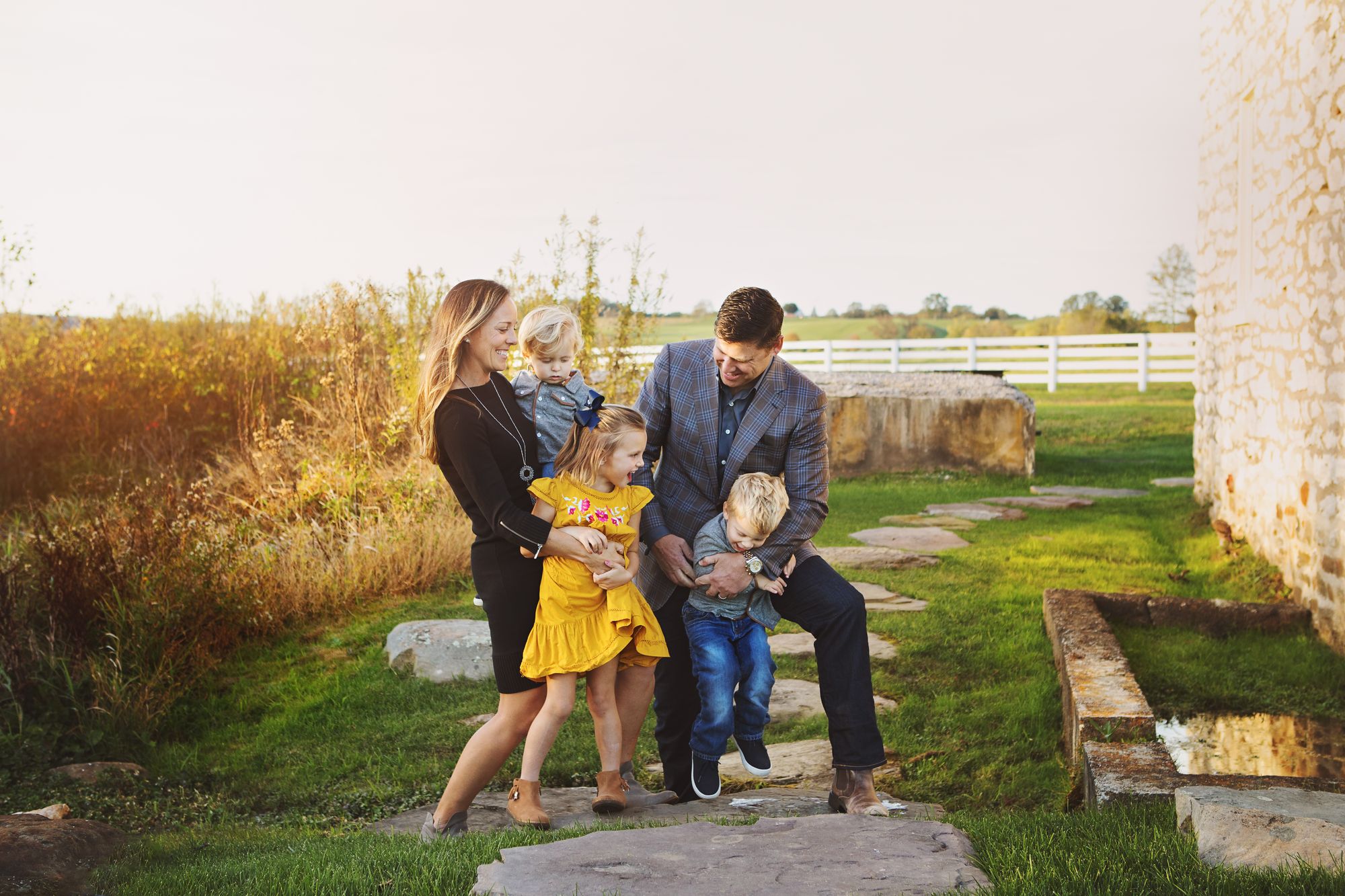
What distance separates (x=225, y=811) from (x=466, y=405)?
1999mm

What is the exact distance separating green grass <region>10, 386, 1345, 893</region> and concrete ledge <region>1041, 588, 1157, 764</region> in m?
0.14

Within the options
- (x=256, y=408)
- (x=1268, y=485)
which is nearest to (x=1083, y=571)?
(x=1268, y=485)

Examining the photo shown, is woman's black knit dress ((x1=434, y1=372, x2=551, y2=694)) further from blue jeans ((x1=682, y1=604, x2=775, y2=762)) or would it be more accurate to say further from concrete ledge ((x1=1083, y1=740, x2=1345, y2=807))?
concrete ledge ((x1=1083, y1=740, x2=1345, y2=807))

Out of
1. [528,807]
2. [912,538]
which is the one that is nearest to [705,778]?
[528,807]

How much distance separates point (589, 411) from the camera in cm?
351

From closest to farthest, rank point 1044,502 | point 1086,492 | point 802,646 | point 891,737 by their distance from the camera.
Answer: point 891,737, point 802,646, point 1044,502, point 1086,492

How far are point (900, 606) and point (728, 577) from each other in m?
3.24

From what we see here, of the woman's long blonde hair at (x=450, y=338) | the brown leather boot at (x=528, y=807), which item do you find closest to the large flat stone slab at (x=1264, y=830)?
the brown leather boot at (x=528, y=807)

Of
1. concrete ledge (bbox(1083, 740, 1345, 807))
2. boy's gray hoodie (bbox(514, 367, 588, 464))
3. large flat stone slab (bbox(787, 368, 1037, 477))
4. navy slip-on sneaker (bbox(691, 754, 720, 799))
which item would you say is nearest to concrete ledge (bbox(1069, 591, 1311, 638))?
concrete ledge (bbox(1083, 740, 1345, 807))

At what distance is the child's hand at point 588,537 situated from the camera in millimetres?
3398

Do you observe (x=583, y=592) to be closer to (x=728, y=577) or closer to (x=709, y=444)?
(x=728, y=577)

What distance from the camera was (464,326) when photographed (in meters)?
3.44

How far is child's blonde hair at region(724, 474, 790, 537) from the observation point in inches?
140

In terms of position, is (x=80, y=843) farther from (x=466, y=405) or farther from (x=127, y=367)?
(x=127, y=367)
